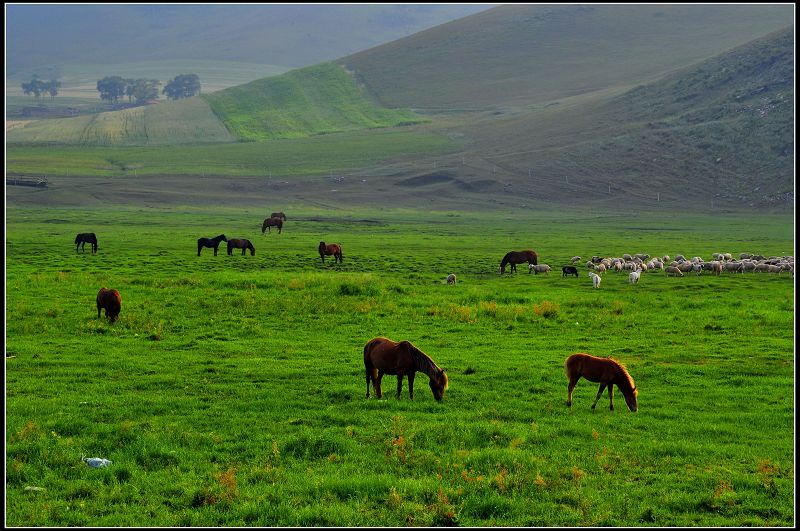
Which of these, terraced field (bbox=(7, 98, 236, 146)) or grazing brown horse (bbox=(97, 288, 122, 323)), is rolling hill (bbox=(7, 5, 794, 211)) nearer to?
terraced field (bbox=(7, 98, 236, 146))

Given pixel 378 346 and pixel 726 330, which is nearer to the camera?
pixel 378 346

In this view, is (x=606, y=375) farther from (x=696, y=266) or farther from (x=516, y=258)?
(x=696, y=266)

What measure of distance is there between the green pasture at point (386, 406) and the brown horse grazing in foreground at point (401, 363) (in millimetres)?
397

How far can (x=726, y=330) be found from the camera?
27188 millimetres

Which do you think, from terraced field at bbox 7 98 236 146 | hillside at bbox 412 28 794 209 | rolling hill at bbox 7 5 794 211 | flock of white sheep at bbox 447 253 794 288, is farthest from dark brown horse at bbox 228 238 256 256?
terraced field at bbox 7 98 236 146

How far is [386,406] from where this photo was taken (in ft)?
55.8

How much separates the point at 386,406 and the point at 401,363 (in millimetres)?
878

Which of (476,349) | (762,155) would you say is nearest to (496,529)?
(476,349)

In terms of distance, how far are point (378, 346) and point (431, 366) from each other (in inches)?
46.2

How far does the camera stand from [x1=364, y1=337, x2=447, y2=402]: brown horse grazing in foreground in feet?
55.9

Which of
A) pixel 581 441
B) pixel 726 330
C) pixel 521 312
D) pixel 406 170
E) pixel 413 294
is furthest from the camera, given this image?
pixel 406 170

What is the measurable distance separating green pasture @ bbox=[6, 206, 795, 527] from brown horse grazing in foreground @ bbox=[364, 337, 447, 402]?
0.40 metres

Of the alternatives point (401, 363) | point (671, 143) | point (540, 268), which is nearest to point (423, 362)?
point (401, 363)

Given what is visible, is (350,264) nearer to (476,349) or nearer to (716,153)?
(476,349)
